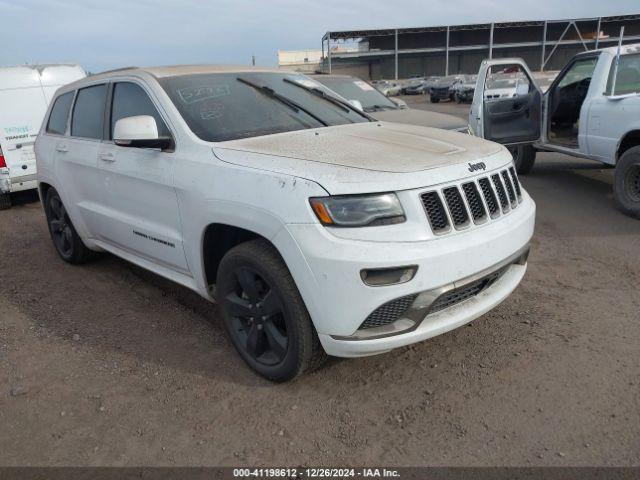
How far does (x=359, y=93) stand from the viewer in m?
8.52

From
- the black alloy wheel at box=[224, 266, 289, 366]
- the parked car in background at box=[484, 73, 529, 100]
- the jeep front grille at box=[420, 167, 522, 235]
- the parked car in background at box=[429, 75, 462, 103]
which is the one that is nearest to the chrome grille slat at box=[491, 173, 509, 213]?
the jeep front grille at box=[420, 167, 522, 235]

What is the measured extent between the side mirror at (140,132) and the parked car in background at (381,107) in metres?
4.31

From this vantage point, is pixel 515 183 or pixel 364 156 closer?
pixel 364 156

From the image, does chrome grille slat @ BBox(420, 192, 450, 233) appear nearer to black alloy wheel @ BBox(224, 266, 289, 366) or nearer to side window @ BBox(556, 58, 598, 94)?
black alloy wheel @ BBox(224, 266, 289, 366)

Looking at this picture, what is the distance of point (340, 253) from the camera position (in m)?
2.46

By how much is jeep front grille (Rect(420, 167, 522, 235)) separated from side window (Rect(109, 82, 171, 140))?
1.82m

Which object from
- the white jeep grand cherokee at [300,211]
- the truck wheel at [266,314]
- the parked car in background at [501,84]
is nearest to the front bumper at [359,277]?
the white jeep grand cherokee at [300,211]

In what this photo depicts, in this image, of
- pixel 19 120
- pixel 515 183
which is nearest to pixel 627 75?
pixel 515 183

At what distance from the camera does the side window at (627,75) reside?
616cm

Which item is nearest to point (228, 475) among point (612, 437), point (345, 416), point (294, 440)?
point (294, 440)

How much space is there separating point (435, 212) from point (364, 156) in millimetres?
507

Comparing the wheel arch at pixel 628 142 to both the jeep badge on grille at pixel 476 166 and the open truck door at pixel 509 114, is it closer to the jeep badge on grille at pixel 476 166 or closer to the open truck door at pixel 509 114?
the open truck door at pixel 509 114

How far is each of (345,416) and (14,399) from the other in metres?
1.96

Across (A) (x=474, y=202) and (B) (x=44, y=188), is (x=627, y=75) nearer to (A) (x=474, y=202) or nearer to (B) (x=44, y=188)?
(A) (x=474, y=202)
